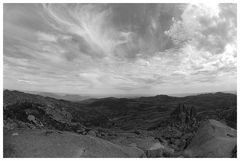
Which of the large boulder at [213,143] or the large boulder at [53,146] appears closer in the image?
the large boulder at [53,146]

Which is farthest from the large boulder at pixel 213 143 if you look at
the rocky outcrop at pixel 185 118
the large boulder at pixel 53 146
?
the rocky outcrop at pixel 185 118

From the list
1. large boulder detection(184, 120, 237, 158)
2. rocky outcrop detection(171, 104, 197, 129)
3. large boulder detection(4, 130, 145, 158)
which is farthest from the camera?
rocky outcrop detection(171, 104, 197, 129)

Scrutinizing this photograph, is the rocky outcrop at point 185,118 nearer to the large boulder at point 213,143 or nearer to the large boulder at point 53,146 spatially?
the large boulder at point 213,143

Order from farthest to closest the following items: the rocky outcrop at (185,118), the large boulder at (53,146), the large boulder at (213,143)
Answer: the rocky outcrop at (185,118) < the large boulder at (213,143) < the large boulder at (53,146)

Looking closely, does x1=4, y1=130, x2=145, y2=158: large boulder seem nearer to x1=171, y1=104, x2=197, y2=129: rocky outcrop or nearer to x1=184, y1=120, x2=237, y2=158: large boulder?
x1=184, y1=120, x2=237, y2=158: large boulder

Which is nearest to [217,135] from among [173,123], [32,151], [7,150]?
[32,151]

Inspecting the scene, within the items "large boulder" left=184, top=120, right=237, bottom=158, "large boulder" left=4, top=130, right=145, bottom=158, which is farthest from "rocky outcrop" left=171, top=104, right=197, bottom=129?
"large boulder" left=4, top=130, right=145, bottom=158

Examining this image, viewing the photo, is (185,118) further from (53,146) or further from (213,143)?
(53,146)
